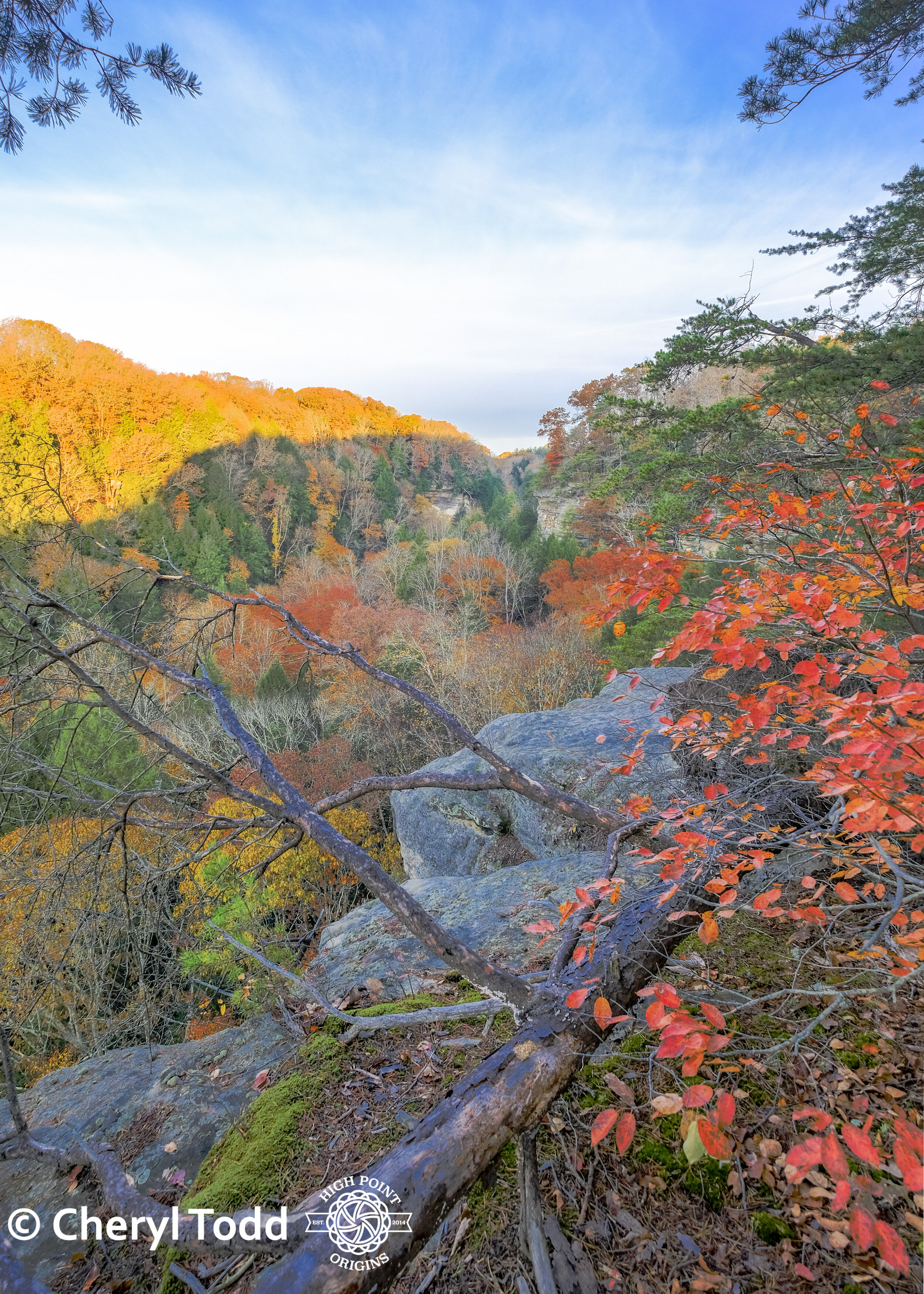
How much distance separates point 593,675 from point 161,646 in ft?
45.7

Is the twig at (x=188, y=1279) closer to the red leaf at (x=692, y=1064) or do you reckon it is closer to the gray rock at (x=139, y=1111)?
the gray rock at (x=139, y=1111)

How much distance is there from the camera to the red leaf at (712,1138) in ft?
4.99

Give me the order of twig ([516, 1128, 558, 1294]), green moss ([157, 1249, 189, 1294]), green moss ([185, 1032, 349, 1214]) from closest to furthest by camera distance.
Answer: twig ([516, 1128, 558, 1294]), green moss ([157, 1249, 189, 1294]), green moss ([185, 1032, 349, 1214])

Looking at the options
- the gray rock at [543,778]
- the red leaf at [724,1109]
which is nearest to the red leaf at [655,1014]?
the red leaf at [724,1109]

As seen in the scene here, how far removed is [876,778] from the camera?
82.0 inches

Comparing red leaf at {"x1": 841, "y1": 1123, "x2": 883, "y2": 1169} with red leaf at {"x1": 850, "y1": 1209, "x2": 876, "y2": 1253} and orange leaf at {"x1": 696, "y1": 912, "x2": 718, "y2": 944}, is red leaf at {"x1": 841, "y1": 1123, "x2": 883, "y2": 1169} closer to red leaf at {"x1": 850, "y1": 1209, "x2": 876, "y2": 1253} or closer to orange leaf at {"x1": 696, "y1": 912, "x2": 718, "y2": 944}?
red leaf at {"x1": 850, "y1": 1209, "x2": 876, "y2": 1253}

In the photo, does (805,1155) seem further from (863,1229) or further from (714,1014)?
(714,1014)

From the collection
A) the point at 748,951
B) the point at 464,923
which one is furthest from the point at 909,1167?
the point at 464,923

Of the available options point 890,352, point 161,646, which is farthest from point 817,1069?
point 890,352

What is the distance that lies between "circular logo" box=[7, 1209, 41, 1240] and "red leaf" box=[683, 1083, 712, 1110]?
3.34 meters

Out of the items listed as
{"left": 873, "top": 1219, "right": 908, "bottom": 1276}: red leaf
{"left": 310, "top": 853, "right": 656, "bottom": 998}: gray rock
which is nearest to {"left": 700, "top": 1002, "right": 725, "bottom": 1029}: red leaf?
{"left": 873, "top": 1219, "right": 908, "bottom": 1276}: red leaf

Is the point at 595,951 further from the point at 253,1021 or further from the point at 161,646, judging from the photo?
the point at 161,646

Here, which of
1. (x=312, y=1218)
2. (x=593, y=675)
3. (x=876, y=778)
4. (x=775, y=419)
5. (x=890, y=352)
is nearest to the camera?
(x=312, y=1218)

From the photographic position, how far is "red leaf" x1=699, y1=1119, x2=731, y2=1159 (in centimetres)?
152
